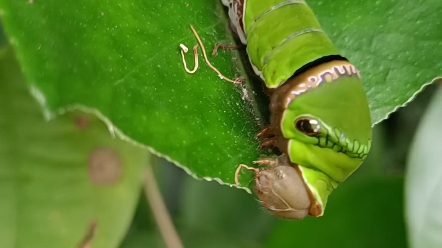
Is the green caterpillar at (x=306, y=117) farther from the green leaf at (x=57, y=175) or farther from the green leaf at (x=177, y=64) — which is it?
the green leaf at (x=57, y=175)

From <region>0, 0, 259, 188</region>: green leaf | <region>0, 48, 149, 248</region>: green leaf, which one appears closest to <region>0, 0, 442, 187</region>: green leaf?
<region>0, 0, 259, 188</region>: green leaf

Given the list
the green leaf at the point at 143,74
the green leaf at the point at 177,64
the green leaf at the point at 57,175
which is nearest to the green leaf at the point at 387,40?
the green leaf at the point at 177,64

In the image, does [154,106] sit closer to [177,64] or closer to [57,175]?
[177,64]

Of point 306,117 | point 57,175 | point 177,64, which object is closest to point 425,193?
point 306,117

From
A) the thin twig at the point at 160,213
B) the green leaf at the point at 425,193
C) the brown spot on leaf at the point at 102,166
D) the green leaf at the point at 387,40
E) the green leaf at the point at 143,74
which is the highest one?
the green leaf at the point at 143,74

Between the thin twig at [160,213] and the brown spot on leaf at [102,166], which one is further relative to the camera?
the thin twig at [160,213]

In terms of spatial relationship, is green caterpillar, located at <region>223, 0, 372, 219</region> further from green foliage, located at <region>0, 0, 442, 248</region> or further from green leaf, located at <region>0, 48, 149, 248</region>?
green leaf, located at <region>0, 48, 149, 248</region>
